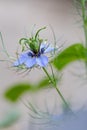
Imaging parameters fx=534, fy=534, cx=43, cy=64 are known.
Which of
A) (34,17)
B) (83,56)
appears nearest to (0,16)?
(34,17)

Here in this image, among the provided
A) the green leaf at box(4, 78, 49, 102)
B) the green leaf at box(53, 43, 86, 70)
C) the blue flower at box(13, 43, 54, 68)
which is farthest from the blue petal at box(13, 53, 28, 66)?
the green leaf at box(4, 78, 49, 102)

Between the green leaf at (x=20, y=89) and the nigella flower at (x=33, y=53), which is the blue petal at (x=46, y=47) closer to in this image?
the nigella flower at (x=33, y=53)

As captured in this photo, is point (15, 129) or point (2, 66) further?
point (2, 66)

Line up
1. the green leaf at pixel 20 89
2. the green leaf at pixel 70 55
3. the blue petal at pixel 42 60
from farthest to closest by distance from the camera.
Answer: the green leaf at pixel 20 89, the green leaf at pixel 70 55, the blue petal at pixel 42 60

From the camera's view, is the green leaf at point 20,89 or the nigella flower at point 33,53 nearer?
the nigella flower at point 33,53

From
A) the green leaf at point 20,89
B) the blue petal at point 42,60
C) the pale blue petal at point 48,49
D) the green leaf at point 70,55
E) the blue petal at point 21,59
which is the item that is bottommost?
the green leaf at point 20,89

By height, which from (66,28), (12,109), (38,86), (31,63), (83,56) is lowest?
(66,28)

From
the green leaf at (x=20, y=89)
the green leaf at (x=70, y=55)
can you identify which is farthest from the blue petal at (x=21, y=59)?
the green leaf at (x=20, y=89)

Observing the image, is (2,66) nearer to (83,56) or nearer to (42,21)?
(42,21)
